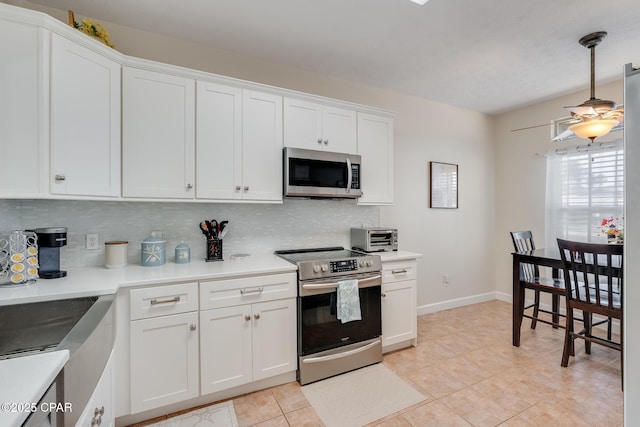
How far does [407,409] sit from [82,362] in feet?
6.12

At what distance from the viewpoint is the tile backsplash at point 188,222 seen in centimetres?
201

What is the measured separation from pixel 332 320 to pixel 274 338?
46 cm

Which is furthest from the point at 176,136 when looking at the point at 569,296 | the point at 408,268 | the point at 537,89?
the point at 537,89

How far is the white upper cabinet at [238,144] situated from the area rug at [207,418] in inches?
56.7

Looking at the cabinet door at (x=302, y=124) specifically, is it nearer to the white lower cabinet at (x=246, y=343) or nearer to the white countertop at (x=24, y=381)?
the white lower cabinet at (x=246, y=343)

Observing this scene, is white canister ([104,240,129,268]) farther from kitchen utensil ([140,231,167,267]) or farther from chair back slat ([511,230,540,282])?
chair back slat ([511,230,540,282])

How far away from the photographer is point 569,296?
7.91 feet

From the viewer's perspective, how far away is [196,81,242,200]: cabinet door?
2.20 metres

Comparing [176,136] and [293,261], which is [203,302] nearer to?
[293,261]

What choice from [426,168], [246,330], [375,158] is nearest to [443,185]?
[426,168]

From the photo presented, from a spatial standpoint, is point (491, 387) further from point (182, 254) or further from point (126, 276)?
point (126, 276)

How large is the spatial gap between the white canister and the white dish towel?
5.15ft

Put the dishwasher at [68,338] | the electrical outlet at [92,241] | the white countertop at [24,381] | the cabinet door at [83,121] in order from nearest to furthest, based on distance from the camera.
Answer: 1. the white countertop at [24,381]
2. the dishwasher at [68,338]
3. the cabinet door at [83,121]
4. the electrical outlet at [92,241]

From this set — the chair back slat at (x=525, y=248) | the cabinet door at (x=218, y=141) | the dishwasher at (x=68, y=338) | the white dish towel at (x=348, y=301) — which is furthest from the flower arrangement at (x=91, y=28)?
the chair back slat at (x=525, y=248)
